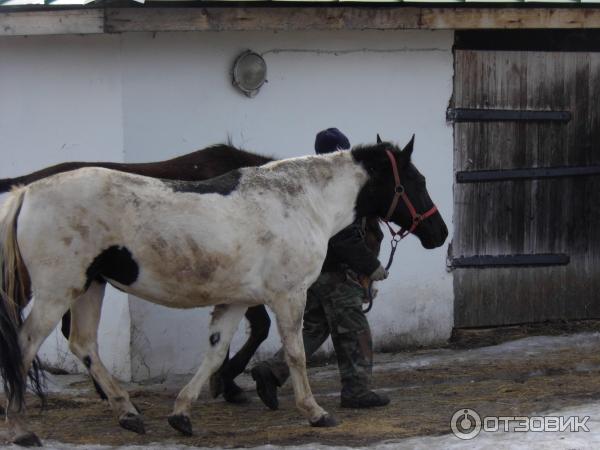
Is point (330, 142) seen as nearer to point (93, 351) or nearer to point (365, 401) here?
point (365, 401)

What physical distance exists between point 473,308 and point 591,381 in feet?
6.07

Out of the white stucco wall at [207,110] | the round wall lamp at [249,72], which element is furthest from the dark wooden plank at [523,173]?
the round wall lamp at [249,72]

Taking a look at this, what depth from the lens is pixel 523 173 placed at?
9.45 meters

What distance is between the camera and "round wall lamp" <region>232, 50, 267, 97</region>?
8.50m

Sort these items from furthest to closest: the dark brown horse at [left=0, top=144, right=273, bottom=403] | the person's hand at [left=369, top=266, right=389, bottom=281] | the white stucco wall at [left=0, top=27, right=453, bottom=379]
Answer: the white stucco wall at [left=0, top=27, right=453, bottom=379]
the dark brown horse at [left=0, top=144, right=273, bottom=403]
the person's hand at [left=369, top=266, right=389, bottom=281]

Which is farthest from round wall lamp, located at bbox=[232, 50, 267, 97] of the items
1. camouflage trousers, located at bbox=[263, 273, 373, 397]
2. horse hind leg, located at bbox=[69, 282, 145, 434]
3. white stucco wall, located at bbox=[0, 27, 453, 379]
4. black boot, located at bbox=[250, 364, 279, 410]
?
horse hind leg, located at bbox=[69, 282, 145, 434]

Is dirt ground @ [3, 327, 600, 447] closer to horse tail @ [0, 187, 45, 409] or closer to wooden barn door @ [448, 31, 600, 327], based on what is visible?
wooden barn door @ [448, 31, 600, 327]

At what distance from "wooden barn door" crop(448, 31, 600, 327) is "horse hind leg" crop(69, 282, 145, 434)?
12.2 feet

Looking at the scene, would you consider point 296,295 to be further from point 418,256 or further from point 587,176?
→ point 587,176

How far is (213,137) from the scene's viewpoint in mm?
8508

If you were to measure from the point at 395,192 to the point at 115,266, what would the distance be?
1826 millimetres

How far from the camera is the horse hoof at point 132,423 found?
21.3ft

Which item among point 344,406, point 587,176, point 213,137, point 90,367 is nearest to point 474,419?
point 344,406

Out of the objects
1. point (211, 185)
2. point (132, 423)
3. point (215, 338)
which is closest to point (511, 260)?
point (215, 338)
